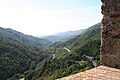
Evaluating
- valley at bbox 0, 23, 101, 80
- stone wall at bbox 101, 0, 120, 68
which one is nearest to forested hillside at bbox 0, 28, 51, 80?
valley at bbox 0, 23, 101, 80

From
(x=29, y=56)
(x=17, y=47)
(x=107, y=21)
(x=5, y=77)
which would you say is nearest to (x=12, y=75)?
(x=5, y=77)

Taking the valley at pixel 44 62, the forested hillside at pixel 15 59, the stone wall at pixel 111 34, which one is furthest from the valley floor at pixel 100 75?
the forested hillside at pixel 15 59

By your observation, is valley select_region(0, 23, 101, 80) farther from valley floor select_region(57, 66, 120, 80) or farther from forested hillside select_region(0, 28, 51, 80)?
valley floor select_region(57, 66, 120, 80)

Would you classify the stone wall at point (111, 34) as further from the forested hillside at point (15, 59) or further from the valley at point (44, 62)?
the forested hillside at point (15, 59)

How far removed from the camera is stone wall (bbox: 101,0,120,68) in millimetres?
4832

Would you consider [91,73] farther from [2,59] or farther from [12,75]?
[2,59]

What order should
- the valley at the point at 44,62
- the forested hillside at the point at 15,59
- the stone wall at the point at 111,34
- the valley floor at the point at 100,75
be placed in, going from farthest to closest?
the forested hillside at the point at 15,59 < the valley at the point at 44,62 < the stone wall at the point at 111,34 < the valley floor at the point at 100,75

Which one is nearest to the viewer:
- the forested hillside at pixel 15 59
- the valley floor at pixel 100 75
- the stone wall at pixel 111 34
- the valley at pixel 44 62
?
the valley floor at pixel 100 75

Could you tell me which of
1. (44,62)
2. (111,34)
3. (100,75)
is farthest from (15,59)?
(100,75)

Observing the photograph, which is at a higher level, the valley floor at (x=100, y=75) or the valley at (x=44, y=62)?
the valley floor at (x=100, y=75)

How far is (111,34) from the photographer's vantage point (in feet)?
16.3

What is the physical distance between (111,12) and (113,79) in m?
1.29

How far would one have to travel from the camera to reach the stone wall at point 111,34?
4.83 m

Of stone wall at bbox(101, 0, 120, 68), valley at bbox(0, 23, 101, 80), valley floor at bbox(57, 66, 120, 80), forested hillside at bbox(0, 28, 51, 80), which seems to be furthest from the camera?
forested hillside at bbox(0, 28, 51, 80)
